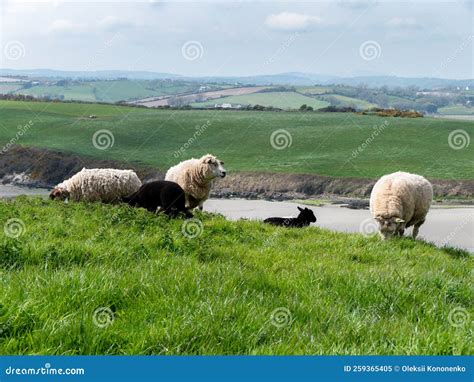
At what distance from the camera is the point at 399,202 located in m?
15.5

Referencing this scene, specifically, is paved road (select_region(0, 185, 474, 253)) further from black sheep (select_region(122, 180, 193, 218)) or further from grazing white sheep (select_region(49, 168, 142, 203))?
black sheep (select_region(122, 180, 193, 218))

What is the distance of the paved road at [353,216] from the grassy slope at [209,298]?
12446 millimetres

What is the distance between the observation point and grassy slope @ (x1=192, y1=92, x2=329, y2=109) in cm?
9794

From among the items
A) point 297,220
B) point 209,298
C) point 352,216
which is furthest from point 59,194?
point 352,216

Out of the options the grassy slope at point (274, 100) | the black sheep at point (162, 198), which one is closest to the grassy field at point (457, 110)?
the grassy slope at point (274, 100)

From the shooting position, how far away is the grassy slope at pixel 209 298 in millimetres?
4918

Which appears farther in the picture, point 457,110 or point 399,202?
point 457,110

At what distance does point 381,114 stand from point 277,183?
38.3 metres

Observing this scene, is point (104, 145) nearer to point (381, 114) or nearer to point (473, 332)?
point (381, 114)

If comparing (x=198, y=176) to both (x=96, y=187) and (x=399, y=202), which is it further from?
(x=399, y=202)

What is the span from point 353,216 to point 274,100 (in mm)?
74043

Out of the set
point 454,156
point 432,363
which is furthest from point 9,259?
point 454,156

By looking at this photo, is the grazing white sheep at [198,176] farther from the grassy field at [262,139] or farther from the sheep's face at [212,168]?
the grassy field at [262,139]

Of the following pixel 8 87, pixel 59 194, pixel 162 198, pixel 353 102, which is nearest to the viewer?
pixel 162 198
